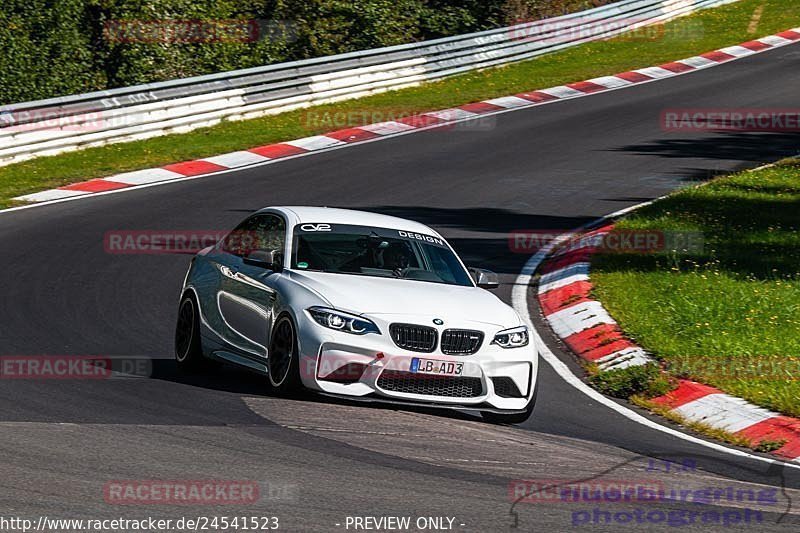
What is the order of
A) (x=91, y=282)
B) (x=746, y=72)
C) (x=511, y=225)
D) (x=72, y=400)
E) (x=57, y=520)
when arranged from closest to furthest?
1. (x=57, y=520)
2. (x=72, y=400)
3. (x=91, y=282)
4. (x=511, y=225)
5. (x=746, y=72)

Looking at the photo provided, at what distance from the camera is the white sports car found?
9.38 meters

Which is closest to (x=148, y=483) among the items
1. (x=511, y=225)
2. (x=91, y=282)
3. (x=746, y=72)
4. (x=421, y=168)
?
(x=91, y=282)

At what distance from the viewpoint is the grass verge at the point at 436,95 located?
21.8 meters

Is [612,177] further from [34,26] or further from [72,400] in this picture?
[72,400]

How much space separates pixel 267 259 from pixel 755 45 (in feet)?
90.6

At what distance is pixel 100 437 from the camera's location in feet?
26.7

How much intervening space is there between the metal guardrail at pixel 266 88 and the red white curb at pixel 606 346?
985 centimetres

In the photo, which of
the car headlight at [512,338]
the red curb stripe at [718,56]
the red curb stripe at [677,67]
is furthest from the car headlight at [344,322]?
the red curb stripe at [718,56]

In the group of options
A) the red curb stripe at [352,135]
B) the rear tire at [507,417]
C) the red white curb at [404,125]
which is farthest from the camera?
the red curb stripe at [352,135]

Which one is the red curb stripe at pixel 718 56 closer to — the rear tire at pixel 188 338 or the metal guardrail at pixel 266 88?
the metal guardrail at pixel 266 88

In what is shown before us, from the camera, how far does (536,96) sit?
94.1ft

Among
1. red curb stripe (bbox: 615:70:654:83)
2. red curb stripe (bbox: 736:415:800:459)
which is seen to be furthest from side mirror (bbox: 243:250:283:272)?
red curb stripe (bbox: 615:70:654:83)

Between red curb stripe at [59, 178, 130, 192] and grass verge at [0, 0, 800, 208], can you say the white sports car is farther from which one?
red curb stripe at [59, 178, 130, 192]

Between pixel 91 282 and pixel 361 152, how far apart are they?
32.0 ft
